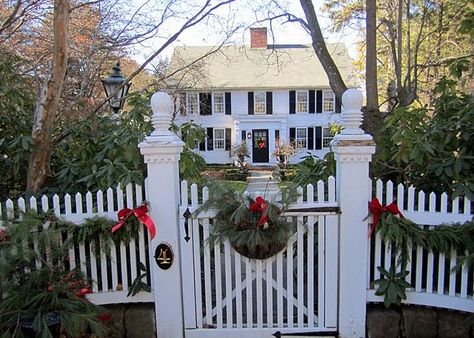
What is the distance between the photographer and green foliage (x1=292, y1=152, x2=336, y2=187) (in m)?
3.31

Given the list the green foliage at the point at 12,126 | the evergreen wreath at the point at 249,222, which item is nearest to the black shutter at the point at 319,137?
the green foliage at the point at 12,126

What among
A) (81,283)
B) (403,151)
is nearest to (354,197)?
(403,151)

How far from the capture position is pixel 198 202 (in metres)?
2.75

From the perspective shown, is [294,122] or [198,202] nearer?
[198,202]

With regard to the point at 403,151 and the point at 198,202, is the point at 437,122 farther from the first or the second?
the point at 198,202

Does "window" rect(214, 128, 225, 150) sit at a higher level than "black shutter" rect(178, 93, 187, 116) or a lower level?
lower

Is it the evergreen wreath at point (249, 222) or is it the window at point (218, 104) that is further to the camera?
the window at point (218, 104)

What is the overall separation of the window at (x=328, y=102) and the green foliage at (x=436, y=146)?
18644 millimetres

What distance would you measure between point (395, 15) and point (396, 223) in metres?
5.84

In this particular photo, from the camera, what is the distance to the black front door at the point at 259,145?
21625mm

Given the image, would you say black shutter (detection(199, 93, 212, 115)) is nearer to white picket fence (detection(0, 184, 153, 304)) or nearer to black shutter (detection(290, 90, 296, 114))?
black shutter (detection(290, 90, 296, 114))

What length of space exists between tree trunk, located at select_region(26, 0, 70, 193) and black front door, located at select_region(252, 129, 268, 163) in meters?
18.6

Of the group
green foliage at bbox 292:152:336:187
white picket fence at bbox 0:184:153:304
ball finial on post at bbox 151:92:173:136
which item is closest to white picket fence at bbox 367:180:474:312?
green foliage at bbox 292:152:336:187

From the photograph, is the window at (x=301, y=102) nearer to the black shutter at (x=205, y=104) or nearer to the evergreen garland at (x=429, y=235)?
the black shutter at (x=205, y=104)
